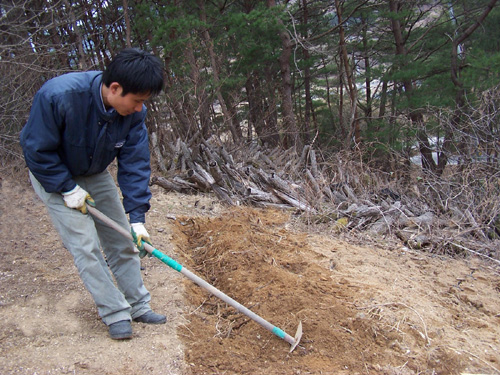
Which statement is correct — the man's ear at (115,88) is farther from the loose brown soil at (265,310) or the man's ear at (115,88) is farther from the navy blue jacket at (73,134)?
the loose brown soil at (265,310)

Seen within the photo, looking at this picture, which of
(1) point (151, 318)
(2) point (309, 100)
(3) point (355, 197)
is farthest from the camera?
(2) point (309, 100)

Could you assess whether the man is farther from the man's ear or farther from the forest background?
the forest background

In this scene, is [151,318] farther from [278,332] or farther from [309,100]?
[309,100]

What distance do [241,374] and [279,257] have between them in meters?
1.68

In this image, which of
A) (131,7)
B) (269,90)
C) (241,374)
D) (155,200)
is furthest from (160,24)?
(241,374)

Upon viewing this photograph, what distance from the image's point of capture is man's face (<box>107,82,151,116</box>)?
2475mm

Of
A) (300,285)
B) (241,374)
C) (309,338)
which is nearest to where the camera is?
(241,374)

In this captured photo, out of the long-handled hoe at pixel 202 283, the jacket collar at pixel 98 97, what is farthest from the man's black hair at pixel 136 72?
the long-handled hoe at pixel 202 283

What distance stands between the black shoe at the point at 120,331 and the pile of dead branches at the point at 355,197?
297cm

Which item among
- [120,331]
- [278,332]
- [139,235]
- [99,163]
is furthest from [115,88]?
[278,332]

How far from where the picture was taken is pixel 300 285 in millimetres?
3605

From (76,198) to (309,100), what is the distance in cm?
1439

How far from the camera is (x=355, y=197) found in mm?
5812

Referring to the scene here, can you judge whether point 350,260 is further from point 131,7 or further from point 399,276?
point 131,7
